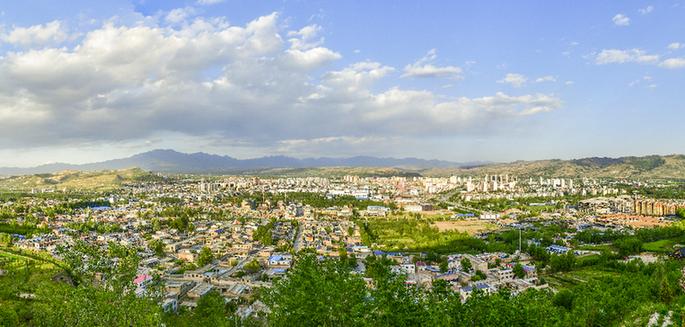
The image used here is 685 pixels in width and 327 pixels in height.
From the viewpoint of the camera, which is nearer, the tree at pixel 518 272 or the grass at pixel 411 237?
the tree at pixel 518 272

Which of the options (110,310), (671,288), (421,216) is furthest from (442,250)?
(110,310)

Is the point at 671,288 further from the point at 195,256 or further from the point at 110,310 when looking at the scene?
the point at 195,256

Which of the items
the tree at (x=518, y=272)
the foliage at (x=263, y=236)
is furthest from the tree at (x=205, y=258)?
the tree at (x=518, y=272)

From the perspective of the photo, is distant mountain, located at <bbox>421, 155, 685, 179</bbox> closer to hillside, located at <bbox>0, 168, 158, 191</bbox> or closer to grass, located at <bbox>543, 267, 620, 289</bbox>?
grass, located at <bbox>543, 267, 620, 289</bbox>

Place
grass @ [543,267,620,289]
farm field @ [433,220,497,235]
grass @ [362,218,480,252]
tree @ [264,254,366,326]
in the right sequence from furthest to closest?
1. farm field @ [433,220,497,235]
2. grass @ [362,218,480,252]
3. grass @ [543,267,620,289]
4. tree @ [264,254,366,326]

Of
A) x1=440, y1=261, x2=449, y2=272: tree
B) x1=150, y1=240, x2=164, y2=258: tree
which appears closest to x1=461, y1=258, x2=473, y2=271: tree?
x1=440, y1=261, x2=449, y2=272: tree

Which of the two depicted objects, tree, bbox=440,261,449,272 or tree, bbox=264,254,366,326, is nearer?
tree, bbox=264,254,366,326

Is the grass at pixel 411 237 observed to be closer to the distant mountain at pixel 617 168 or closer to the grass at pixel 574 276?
the grass at pixel 574 276

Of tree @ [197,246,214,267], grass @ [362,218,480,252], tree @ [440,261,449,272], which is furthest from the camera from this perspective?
grass @ [362,218,480,252]
